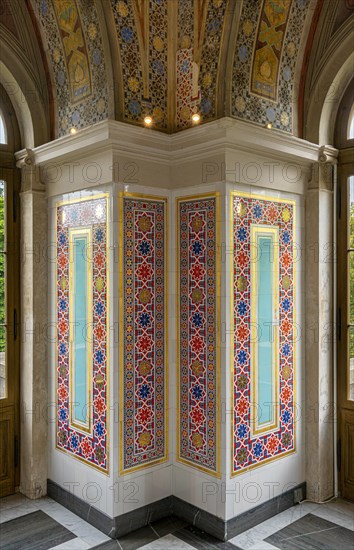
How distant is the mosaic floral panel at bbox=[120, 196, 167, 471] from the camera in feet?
10.3

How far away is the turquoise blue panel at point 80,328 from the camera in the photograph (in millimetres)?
3340

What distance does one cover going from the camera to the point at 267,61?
3.27m

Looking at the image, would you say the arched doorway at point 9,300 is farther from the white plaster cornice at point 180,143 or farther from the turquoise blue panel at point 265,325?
the turquoise blue panel at point 265,325

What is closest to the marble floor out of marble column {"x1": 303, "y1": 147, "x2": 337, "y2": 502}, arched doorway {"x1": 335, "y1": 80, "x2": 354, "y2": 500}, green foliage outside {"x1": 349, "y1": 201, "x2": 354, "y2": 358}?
marble column {"x1": 303, "y1": 147, "x2": 337, "y2": 502}

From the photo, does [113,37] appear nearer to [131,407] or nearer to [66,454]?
[131,407]

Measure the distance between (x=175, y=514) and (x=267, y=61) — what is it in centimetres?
316

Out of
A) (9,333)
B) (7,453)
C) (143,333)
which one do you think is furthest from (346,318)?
(7,453)

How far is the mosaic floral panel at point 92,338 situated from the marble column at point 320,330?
4.98ft

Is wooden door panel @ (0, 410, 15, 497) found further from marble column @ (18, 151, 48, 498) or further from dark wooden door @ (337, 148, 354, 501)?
dark wooden door @ (337, 148, 354, 501)

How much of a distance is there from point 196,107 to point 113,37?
0.67 metres

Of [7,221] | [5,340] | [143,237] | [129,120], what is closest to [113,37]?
[129,120]

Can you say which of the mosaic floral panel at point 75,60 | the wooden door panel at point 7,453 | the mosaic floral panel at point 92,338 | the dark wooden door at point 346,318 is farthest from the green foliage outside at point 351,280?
the wooden door panel at point 7,453

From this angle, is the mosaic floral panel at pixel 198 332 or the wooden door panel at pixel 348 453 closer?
the mosaic floral panel at pixel 198 332

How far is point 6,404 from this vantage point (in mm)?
3707
